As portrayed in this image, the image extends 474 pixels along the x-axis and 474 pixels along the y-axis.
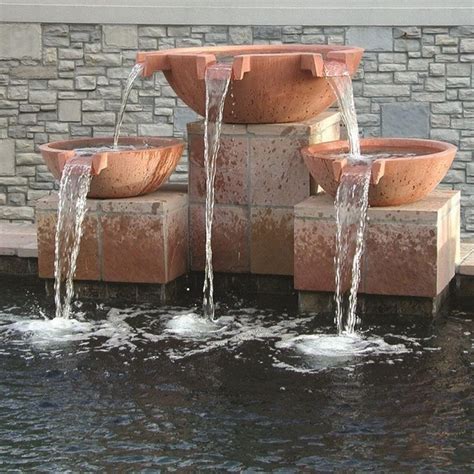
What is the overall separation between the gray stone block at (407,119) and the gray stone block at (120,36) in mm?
2178

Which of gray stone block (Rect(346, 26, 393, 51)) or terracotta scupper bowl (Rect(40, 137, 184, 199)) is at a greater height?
gray stone block (Rect(346, 26, 393, 51))

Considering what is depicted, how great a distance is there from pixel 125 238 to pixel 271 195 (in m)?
0.94

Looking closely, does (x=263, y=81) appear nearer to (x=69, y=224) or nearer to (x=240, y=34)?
(x=69, y=224)

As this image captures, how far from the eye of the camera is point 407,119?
1146cm

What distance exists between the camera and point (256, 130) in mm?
8531

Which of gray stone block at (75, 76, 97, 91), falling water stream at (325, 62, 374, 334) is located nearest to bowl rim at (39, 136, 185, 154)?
falling water stream at (325, 62, 374, 334)

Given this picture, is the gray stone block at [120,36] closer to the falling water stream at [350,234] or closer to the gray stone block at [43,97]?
the gray stone block at [43,97]

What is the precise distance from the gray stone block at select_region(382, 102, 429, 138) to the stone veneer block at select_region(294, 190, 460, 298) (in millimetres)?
3405

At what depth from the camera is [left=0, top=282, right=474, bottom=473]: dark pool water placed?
569 cm

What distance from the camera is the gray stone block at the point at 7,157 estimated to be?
12.0m

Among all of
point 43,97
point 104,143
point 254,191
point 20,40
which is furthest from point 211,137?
point 20,40

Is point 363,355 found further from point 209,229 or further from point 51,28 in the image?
point 51,28

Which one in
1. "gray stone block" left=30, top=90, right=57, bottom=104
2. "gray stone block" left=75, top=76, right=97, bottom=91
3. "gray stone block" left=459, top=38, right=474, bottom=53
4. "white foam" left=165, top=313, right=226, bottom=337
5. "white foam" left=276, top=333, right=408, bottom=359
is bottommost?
"white foam" left=276, top=333, right=408, bottom=359

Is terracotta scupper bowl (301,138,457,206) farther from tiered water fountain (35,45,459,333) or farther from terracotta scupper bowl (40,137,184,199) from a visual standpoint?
terracotta scupper bowl (40,137,184,199)
